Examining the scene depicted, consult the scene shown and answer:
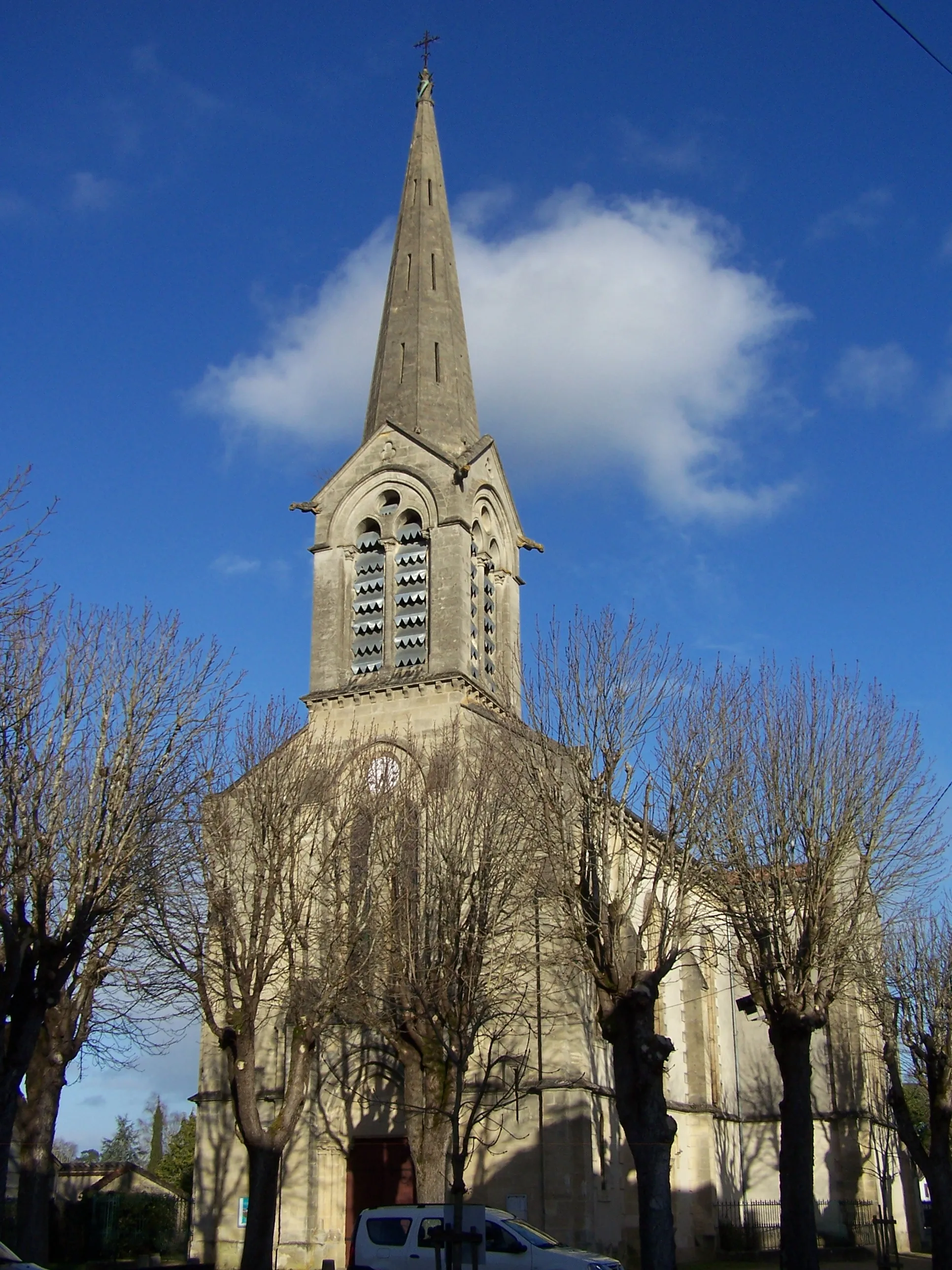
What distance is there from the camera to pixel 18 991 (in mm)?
19234

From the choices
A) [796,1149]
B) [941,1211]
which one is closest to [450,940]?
[796,1149]

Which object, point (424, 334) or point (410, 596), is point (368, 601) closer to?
point (410, 596)

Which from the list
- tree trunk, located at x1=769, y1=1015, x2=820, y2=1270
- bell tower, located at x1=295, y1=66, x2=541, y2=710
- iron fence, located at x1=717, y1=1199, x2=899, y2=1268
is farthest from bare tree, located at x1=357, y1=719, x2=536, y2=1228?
iron fence, located at x1=717, y1=1199, x2=899, y2=1268

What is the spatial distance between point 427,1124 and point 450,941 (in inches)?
132

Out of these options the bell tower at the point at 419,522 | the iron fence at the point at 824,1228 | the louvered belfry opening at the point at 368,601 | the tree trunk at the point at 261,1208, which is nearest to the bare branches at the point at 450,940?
the tree trunk at the point at 261,1208

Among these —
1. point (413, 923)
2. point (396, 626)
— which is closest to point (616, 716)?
point (413, 923)

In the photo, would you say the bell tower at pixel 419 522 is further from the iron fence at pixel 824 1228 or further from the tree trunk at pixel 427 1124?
the iron fence at pixel 824 1228

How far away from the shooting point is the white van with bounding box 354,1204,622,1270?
744 inches

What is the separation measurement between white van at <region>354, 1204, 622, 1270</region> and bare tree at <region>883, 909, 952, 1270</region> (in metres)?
13.2

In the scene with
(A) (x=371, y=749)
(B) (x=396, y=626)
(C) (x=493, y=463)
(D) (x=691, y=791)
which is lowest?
(D) (x=691, y=791)

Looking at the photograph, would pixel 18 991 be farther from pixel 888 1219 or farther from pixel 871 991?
pixel 888 1219

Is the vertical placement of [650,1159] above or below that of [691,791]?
below

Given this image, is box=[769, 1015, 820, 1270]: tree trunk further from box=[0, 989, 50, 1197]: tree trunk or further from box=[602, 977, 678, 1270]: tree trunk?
box=[0, 989, 50, 1197]: tree trunk

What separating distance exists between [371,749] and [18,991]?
13.1 m
